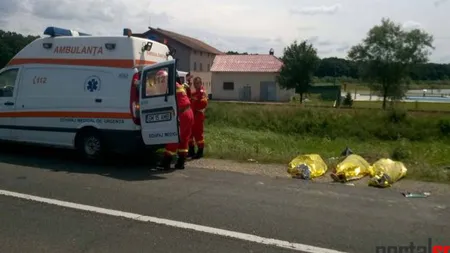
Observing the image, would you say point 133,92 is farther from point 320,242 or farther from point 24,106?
point 320,242

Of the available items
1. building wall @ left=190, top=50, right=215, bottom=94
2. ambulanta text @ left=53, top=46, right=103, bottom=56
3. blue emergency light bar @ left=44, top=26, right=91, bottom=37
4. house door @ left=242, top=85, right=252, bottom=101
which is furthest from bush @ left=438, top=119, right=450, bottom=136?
building wall @ left=190, top=50, right=215, bottom=94

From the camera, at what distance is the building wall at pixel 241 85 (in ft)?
182

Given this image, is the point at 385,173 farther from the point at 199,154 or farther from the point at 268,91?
the point at 268,91

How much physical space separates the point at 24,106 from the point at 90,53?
2028mm

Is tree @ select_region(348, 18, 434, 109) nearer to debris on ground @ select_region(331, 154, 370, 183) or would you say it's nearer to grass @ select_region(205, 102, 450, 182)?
grass @ select_region(205, 102, 450, 182)

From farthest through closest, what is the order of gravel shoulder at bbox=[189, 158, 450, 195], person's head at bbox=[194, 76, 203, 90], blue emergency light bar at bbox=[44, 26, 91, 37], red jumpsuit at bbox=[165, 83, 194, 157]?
person's head at bbox=[194, 76, 203, 90]
blue emergency light bar at bbox=[44, 26, 91, 37]
red jumpsuit at bbox=[165, 83, 194, 157]
gravel shoulder at bbox=[189, 158, 450, 195]

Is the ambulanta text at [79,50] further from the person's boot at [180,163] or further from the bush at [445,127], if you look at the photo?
the bush at [445,127]

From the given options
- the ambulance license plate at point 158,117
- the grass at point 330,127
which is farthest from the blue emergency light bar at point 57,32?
the grass at point 330,127

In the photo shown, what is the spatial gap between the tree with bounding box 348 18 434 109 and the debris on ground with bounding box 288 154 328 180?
1471 inches

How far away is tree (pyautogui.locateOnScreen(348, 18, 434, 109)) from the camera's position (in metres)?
43.4

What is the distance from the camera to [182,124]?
8.14 m

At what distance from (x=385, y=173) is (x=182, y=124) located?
3.75 m

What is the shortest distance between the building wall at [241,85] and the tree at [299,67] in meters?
3.90

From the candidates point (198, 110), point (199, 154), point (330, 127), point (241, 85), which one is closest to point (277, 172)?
point (199, 154)
